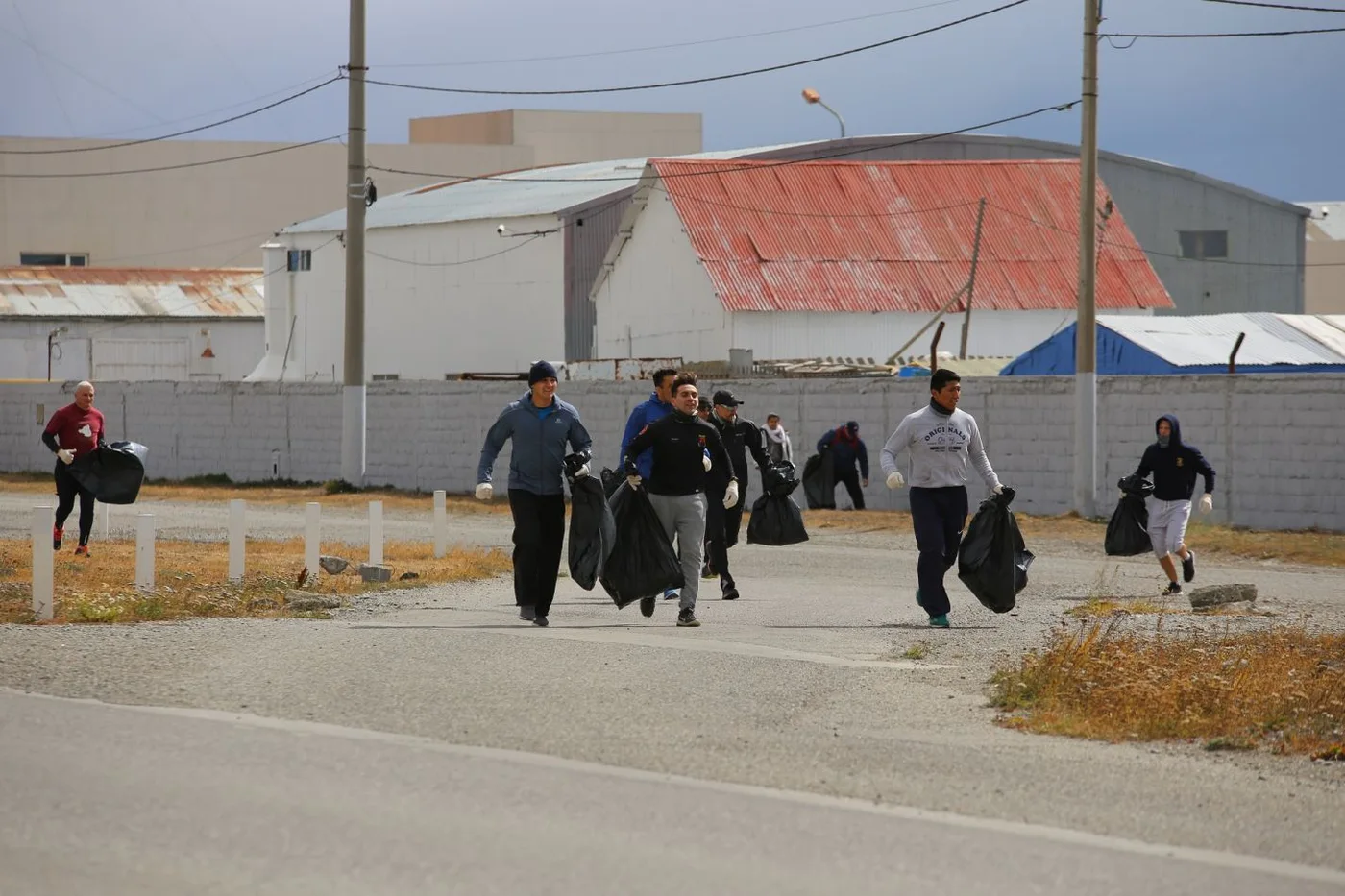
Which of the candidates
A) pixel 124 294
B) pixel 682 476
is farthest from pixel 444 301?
pixel 682 476

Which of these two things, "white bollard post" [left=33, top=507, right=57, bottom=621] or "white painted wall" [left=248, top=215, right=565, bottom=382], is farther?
"white painted wall" [left=248, top=215, right=565, bottom=382]

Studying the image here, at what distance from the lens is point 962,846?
6.47 metres

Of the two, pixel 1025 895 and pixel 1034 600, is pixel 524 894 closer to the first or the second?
pixel 1025 895

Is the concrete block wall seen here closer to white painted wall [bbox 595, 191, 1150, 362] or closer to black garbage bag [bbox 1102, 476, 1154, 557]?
black garbage bag [bbox 1102, 476, 1154, 557]

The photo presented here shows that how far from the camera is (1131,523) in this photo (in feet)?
58.5

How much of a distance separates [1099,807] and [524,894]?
2564 millimetres

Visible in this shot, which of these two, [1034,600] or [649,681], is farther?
[1034,600]

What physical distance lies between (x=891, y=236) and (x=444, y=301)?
45.4ft

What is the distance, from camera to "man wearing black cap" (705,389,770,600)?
613 inches

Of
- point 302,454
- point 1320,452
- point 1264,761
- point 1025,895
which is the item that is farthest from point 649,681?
point 302,454

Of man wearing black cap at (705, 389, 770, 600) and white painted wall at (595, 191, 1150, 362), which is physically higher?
white painted wall at (595, 191, 1150, 362)

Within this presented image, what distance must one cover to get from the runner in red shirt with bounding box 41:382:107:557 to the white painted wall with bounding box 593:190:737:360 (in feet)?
82.3

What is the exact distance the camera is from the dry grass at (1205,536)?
2259 centimetres

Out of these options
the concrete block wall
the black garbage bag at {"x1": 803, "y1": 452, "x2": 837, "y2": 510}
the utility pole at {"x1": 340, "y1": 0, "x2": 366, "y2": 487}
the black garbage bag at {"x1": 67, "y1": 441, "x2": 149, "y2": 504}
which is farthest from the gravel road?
the utility pole at {"x1": 340, "y1": 0, "x2": 366, "y2": 487}
